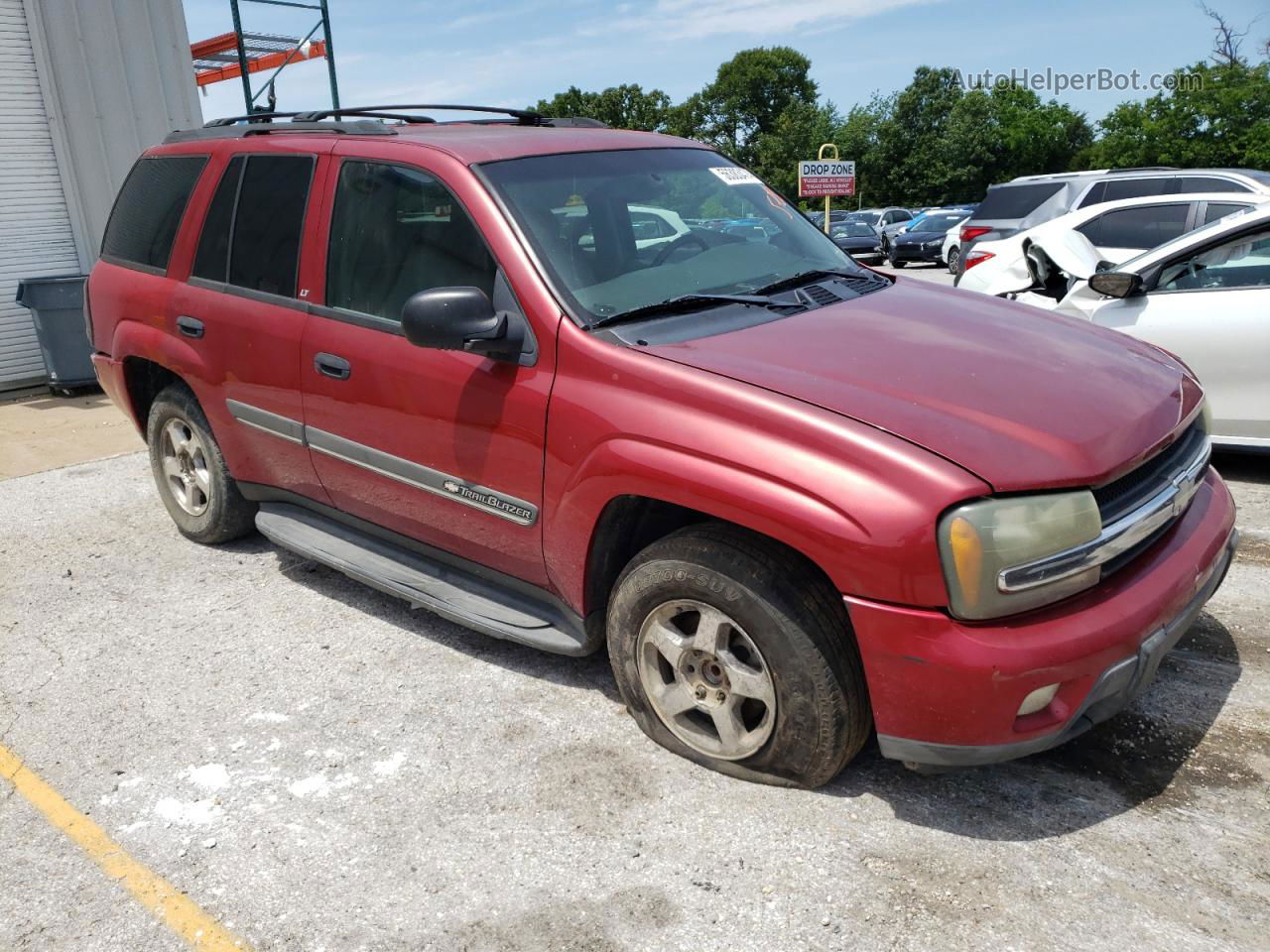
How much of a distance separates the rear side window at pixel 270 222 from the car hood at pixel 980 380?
1.82 metres

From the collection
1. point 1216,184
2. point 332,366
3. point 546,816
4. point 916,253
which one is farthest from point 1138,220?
point 916,253

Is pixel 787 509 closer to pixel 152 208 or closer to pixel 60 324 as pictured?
pixel 152 208

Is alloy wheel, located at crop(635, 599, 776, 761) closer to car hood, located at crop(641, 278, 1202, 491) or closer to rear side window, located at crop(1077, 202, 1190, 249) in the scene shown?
car hood, located at crop(641, 278, 1202, 491)

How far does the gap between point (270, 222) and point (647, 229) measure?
1626 mm

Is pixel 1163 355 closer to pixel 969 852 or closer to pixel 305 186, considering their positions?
pixel 969 852

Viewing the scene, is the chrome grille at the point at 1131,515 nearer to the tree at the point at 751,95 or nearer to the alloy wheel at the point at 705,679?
the alloy wheel at the point at 705,679

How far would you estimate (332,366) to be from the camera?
379 centimetres

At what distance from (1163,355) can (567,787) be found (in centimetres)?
250

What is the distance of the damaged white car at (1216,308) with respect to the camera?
5375 mm

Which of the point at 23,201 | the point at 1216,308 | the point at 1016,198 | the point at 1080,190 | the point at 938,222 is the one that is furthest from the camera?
the point at 938,222

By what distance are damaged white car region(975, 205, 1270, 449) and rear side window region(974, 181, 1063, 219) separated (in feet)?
28.3

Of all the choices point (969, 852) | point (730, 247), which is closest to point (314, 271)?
point (730, 247)

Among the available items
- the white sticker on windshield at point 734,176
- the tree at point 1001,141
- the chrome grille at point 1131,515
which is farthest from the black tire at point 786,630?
the tree at point 1001,141

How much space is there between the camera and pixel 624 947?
2.43 metres
